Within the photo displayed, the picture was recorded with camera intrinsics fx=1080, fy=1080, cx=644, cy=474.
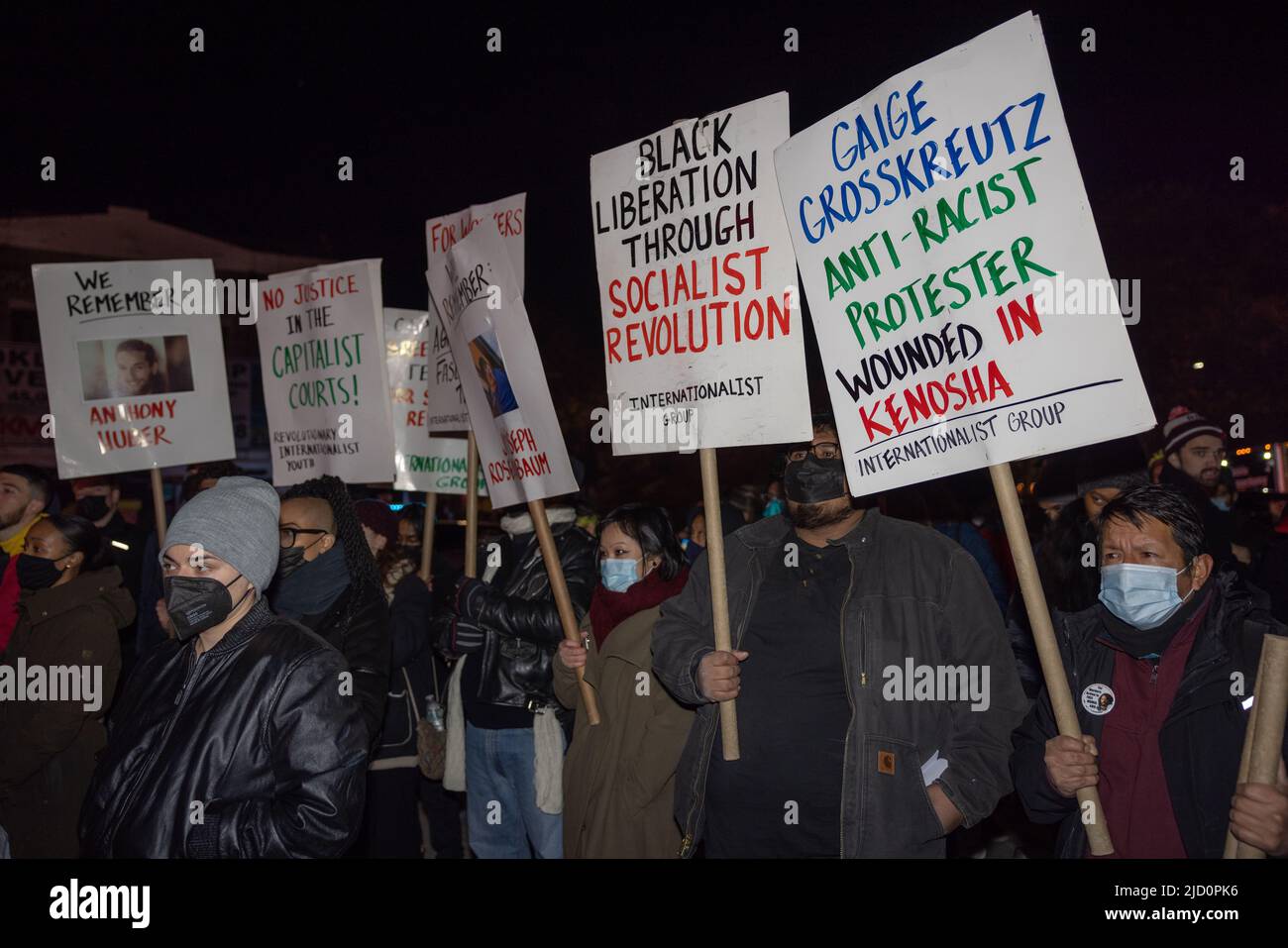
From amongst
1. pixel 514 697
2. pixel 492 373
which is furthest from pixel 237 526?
pixel 514 697

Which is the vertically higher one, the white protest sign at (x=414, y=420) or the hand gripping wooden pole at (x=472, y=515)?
the white protest sign at (x=414, y=420)

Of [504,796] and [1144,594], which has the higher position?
[1144,594]

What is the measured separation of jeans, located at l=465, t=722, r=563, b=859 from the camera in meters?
5.54

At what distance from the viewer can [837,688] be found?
368 centimetres

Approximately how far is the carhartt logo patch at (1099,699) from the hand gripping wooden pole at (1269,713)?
0.42 metres

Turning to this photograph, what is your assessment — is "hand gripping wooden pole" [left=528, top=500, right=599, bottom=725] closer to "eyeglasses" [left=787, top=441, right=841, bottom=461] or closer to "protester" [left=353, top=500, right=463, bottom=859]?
"protester" [left=353, top=500, right=463, bottom=859]

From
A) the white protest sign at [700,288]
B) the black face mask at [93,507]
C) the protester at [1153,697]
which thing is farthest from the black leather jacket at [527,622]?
the black face mask at [93,507]

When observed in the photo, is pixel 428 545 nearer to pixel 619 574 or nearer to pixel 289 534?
pixel 289 534

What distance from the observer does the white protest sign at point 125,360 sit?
694 cm

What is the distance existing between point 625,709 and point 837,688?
3.94ft

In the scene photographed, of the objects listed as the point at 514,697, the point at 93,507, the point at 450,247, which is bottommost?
the point at 514,697

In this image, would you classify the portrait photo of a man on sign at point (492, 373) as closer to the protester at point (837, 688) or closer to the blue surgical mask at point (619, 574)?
the blue surgical mask at point (619, 574)

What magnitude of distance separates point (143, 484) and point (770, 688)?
2425 centimetres
